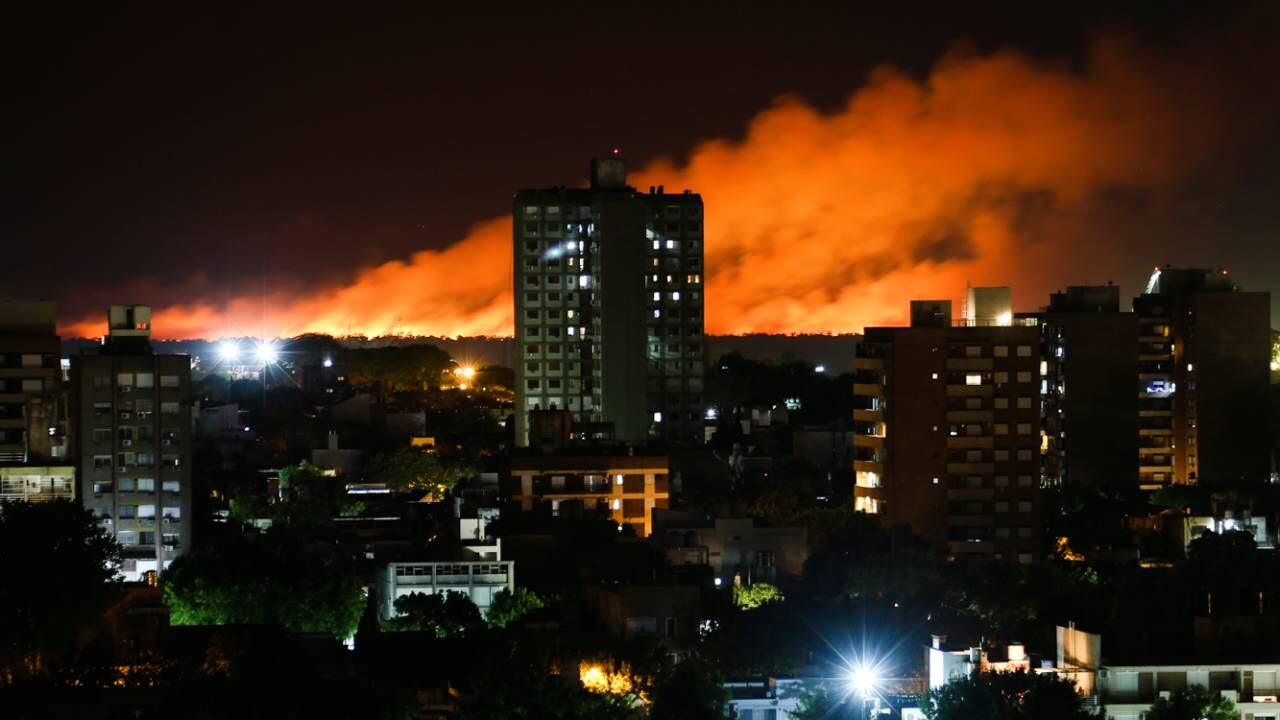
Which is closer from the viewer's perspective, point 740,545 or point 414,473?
point 740,545

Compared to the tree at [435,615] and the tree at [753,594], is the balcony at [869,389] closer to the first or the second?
the tree at [753,594]

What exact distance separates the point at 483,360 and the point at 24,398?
254 feet

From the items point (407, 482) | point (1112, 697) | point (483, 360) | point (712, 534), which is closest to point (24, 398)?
point (407, 482)

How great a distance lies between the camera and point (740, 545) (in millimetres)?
45531

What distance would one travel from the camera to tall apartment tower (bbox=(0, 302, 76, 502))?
47.8 meters

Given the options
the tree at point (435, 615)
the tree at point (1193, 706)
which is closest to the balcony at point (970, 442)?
the tree at point (435, 615)

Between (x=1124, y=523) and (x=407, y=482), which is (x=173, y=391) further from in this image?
(x=1124, y=523)

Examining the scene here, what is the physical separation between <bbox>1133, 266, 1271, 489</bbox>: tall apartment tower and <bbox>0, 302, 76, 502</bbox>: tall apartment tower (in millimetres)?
33190

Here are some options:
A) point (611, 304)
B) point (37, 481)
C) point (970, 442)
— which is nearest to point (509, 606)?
point (37, 481)

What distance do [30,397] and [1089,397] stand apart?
31215 mm

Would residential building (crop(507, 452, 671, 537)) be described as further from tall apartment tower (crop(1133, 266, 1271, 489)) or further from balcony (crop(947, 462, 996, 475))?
tall apartment tower (crop(1133, 266, 1271, 489))

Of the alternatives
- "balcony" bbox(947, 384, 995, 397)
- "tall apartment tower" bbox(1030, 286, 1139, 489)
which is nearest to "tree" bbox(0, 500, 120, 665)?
"balcony" bbox(947, 384, 995, 397)

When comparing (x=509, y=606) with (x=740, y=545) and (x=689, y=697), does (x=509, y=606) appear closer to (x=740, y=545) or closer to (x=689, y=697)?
(x=740, y=545)

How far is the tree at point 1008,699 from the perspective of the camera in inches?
1031
